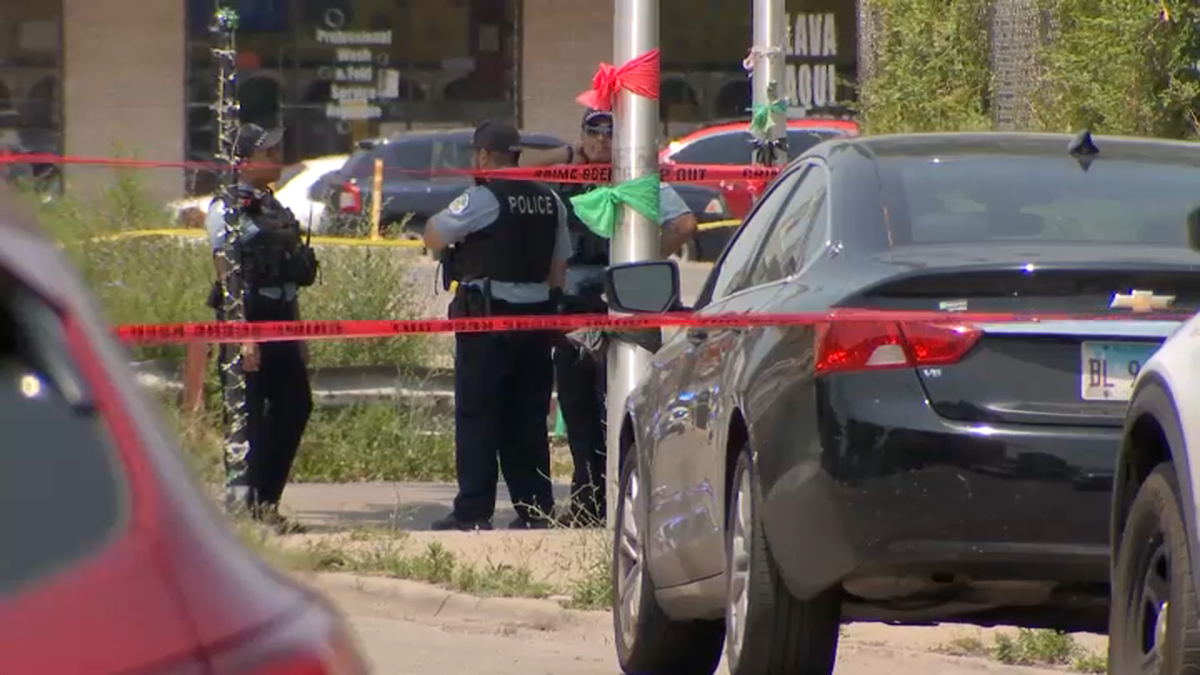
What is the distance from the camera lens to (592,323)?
6734mm

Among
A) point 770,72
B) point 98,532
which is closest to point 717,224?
point 770,72

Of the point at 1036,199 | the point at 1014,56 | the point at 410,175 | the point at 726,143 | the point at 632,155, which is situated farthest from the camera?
the point at 726,143

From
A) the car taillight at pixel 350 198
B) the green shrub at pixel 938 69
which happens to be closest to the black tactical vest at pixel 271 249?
the green shrub at pixel 938 69

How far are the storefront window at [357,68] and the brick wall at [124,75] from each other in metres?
0.28

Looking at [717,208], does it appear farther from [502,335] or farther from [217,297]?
[217,297]

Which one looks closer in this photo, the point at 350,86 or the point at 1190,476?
the point at 1190,476

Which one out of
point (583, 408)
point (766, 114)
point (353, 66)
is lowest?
point (583, 408)

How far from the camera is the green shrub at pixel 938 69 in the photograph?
1328 centimetres

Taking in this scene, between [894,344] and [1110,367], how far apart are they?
0.47 metres

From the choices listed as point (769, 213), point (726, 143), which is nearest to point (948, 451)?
point (769, 213)

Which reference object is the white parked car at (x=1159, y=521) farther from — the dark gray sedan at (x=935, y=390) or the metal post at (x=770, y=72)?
the metal post at (x=770, y=72)

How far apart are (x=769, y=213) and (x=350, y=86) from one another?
26071 millimetres

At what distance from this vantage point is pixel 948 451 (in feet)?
15.8

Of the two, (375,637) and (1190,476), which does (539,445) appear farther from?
(1190,476)
